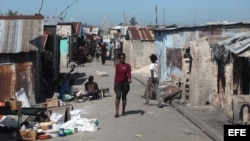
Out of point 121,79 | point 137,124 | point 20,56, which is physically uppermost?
point 20,56

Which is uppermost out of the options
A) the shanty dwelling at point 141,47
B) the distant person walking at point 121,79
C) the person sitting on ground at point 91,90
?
the shanty dwelling at point 141,47

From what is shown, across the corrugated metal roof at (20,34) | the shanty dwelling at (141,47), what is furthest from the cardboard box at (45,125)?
the shanty dwelling at (141,47)

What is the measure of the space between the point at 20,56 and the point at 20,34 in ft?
3.01

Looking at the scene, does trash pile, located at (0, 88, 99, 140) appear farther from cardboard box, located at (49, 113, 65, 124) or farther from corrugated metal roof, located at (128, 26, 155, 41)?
corrugated metal roof, located at (128, 26, 155, 41)

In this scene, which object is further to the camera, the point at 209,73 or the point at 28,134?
the point at 209,73

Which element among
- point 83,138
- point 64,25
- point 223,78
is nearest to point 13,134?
point 83,138

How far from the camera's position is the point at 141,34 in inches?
1486

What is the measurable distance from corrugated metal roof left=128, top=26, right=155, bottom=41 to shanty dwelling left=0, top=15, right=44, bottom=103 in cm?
1893

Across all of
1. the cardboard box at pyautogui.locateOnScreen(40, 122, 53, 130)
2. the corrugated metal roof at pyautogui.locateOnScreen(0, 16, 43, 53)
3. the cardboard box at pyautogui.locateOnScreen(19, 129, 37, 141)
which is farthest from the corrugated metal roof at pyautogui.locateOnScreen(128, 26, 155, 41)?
the cardboard box at pyautogui.locateOnScreen(19, 129, 37, 141)

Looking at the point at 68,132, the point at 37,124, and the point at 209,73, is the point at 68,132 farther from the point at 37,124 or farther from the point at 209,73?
the point at 209,73

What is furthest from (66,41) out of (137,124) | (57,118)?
(57,118)

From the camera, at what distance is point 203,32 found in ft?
66.3

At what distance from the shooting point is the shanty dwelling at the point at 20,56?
16938 millimetres

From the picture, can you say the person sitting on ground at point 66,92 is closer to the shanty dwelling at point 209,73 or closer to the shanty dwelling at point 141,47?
the shanty dwelling at point 209,73
